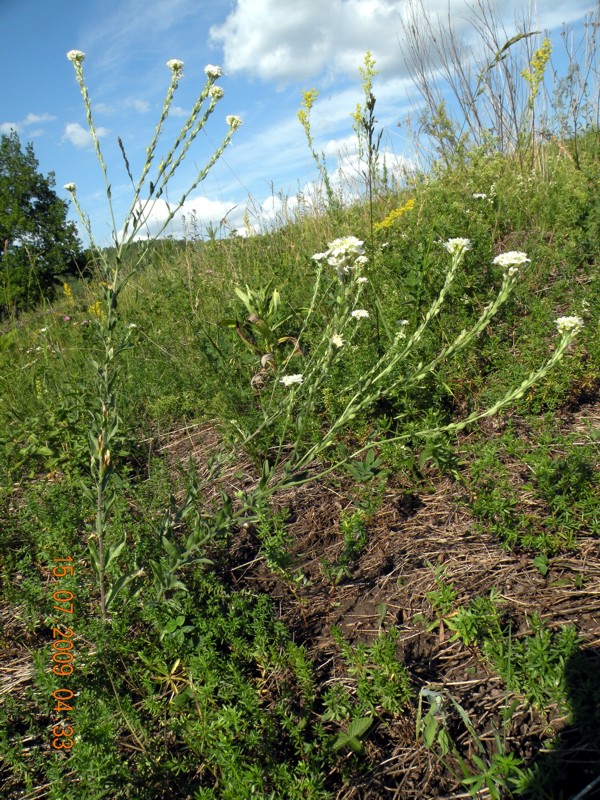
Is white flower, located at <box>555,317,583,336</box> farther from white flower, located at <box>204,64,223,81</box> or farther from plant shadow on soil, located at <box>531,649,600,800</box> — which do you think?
white flower, located at <box>204,64,223,81</box>

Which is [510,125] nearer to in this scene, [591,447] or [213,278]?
[213,278]

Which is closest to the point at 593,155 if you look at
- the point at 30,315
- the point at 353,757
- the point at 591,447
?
the point at 591,447

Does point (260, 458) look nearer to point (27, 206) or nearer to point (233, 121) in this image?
point (233, 121)

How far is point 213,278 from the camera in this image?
5.27 m

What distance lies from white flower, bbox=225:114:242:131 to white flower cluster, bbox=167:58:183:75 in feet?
0.77

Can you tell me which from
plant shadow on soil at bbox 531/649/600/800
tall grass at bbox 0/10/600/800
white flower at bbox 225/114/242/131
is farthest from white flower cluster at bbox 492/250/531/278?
plant shadow on soil at bbox 531/649/600/800

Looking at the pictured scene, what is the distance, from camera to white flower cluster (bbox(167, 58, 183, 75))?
1.78m

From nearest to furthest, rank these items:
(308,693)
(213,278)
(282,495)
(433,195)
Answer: (308,693) → (282,495) → (433,195) → (213,278)

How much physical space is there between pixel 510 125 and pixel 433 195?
258 cm

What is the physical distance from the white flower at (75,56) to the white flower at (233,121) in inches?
20.9

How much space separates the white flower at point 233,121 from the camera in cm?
195

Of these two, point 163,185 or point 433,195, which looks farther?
point 433,195

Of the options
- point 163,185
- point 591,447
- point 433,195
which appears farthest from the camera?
point 433,195

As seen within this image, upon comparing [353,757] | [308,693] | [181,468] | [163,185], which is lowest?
[353,757]
